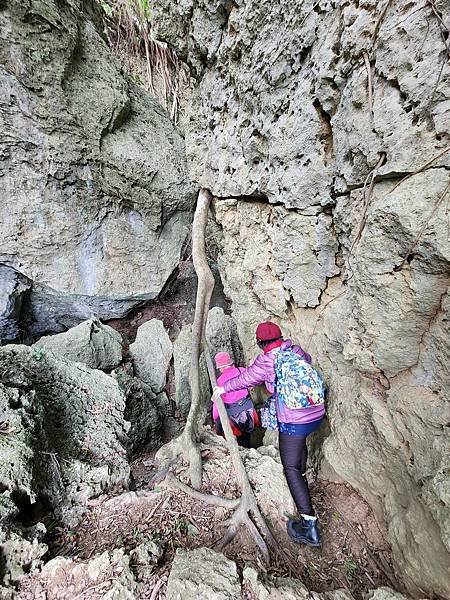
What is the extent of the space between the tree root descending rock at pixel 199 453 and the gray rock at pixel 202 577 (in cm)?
→ 41

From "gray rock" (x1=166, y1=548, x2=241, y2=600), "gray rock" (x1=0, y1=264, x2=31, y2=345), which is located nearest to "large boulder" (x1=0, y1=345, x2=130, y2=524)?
"gray rock" (x1=166, y1=548, x2=241, y2=600)

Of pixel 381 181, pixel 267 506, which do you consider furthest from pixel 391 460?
pixel 381 181

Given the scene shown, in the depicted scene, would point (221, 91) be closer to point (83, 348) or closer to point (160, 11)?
point (160, 11)

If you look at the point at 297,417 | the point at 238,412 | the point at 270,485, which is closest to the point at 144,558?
the point at 270,485

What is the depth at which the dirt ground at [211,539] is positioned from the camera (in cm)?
220

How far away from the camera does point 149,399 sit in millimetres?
5453

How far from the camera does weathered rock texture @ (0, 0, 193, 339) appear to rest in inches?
200

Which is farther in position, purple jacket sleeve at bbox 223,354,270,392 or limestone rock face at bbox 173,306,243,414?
limestone rock face at bbox 173,306,243,414

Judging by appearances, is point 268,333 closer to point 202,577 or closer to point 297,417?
point 297,417

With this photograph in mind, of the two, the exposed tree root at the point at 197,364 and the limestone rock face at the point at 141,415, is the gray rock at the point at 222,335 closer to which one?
the limestone rock face at the point at 141,415

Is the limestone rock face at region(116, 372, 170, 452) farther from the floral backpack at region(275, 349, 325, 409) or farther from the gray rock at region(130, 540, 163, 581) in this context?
the floral backpack at region(275, 349, 325, 409)

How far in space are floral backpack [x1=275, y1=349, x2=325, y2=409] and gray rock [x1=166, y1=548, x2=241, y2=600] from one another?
1241 mm

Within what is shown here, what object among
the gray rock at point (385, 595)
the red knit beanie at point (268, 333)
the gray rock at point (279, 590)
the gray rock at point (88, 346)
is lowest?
the gray rock at point (385, 595)

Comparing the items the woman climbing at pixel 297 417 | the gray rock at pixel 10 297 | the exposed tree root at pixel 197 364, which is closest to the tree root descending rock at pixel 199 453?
the exposed tree root at pixel 197 364
